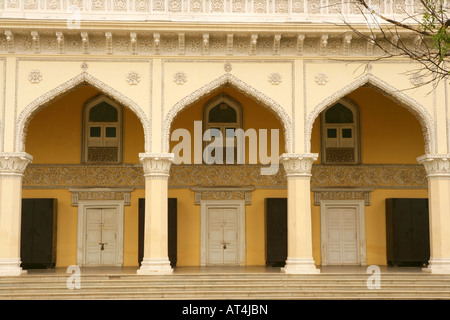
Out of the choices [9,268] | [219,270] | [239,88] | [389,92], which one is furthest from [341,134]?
[9,268]

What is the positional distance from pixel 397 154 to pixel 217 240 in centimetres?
515

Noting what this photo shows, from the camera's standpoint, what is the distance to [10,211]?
13.2 m

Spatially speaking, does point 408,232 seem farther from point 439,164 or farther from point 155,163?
point 155,163

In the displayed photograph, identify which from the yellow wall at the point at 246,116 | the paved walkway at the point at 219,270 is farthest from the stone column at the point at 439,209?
the yellow wall at the point at 246,116

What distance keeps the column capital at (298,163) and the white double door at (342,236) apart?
3067 millimetres

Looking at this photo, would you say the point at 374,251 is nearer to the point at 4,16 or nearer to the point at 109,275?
the point at 109,275

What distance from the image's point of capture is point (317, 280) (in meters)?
13.0

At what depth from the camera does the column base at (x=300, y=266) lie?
13.3 meters

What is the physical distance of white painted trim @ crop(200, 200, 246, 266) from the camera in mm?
16141

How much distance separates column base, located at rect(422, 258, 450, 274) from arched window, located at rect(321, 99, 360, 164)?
384cm

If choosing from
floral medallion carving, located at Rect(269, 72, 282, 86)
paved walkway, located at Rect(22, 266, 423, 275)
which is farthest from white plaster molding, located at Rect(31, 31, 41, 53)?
floral medallion carving, located at Rect(269, 72, 282, 86)

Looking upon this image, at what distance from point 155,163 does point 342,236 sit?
5597 millimetres

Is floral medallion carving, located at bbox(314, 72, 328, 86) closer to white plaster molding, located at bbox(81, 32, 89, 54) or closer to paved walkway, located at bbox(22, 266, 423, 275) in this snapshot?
paved walkway, located at bbox(22, 266, 423, 275)

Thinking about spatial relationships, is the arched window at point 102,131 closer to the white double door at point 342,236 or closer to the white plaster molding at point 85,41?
the white plaster molding at point 85,41
